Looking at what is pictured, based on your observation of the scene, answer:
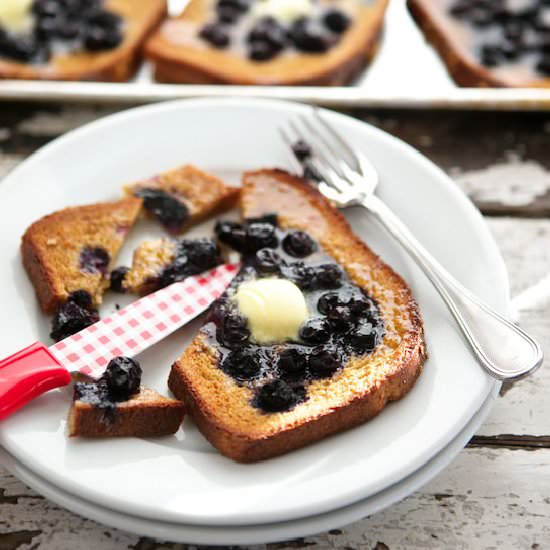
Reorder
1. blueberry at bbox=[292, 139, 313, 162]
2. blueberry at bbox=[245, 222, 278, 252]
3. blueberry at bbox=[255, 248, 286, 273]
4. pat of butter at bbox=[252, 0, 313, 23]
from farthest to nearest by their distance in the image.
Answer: pat of butter at bbox=[252, 0, 313, 23] → blueberry at bbox=[292, 139, 313, 162] → blueberry at bbox=[245, 222, 278, 252] → blueberry at bbox=[255, 248, 286, 273]

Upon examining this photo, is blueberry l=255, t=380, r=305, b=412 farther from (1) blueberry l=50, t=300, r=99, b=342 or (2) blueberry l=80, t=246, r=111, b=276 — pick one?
(2) blueberry l=80, t=246, r=111, b=276

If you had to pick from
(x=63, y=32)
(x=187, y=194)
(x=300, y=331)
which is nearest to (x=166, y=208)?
(x=187, y=194)

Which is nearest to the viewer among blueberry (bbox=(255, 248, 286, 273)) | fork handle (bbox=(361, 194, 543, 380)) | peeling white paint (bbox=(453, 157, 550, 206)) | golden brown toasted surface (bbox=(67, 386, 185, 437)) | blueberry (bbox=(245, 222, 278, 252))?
golden brown toasted surface (bbox=(67, 386, 185, 437))

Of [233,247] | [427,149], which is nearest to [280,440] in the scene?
[233,247]

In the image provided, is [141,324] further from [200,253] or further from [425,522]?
[425,522]

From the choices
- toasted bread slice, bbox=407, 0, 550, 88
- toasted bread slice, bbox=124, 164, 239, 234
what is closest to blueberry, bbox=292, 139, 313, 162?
toasted bread slice, bbox=124, 164, 239, 234

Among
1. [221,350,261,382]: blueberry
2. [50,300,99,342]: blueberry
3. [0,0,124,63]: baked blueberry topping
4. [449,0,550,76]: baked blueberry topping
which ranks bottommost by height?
[449,0,550,76]: baked blueberry topping

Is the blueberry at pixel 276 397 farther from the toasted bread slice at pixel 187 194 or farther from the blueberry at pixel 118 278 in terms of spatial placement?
the toasted bread slice at pixel 187 194
